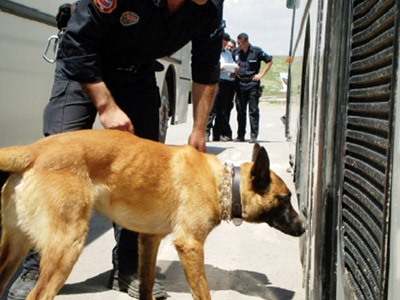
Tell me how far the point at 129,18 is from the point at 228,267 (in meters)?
1.94

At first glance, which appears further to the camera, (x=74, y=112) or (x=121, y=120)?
(x=74, y=112)

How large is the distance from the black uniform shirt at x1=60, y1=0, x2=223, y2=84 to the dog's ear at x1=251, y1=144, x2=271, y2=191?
30.7 inches

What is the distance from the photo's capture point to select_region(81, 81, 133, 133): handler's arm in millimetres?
2992

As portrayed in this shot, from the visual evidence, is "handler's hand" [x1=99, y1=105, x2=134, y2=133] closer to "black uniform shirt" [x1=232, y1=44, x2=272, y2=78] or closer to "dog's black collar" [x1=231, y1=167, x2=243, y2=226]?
"dog's black collar" [x1=231, y1=167, x2=243, y2=226]

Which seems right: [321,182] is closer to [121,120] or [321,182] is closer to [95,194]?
[95,194]

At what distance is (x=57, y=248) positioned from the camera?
2.52 metres

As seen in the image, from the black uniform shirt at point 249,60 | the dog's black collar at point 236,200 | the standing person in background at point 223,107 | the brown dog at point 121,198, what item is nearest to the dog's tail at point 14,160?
the brown dog at point 121,198

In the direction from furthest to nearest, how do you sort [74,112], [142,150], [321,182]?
[74,112] → [142,150] → [321,182]

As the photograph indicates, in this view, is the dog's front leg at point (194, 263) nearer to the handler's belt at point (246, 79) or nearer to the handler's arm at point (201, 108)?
the handler's arm at point (201, 108)

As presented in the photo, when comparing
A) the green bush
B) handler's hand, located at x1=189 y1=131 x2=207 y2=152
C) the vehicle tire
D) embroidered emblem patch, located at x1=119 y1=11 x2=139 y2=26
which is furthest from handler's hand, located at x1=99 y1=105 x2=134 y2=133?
the green bush

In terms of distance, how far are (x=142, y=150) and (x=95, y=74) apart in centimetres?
47

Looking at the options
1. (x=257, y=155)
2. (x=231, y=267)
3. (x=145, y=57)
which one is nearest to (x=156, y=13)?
(x=145, y=57)

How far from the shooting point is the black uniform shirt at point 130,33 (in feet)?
9.72

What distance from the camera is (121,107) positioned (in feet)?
11.3
